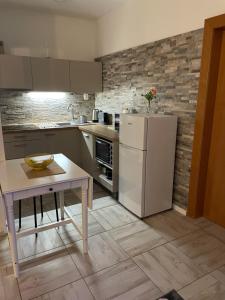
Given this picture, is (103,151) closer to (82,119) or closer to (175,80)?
(82,119)

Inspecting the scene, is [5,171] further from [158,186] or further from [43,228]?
[158,186]

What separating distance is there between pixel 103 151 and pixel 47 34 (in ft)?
8.17

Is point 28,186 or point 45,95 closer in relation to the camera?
point 28,186

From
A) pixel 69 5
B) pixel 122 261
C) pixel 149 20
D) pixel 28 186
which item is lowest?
pixel 122 261

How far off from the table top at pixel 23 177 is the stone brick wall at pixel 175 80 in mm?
1439

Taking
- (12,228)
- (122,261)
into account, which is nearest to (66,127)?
(12,228)

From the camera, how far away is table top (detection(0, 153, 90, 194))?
1.75 metres

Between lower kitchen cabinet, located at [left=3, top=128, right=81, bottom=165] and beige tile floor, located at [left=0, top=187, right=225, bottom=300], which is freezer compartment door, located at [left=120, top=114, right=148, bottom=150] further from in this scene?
lower kitchen cabinet, located at [left=3, top=128, right=81, bottom=165]

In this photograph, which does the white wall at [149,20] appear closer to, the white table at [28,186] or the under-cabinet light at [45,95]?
the under-cabinet light at [45,95]

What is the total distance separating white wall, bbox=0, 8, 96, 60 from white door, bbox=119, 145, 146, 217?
2580 millimetres

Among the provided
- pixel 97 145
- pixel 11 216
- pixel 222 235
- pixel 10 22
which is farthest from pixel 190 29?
pixel 10 22

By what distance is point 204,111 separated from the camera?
249cm

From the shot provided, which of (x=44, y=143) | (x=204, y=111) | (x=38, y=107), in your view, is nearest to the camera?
(x=204, y=111)

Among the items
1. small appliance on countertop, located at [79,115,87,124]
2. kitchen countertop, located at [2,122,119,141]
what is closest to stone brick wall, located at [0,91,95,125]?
kitchen countertop, located at [2,122,119,141]
